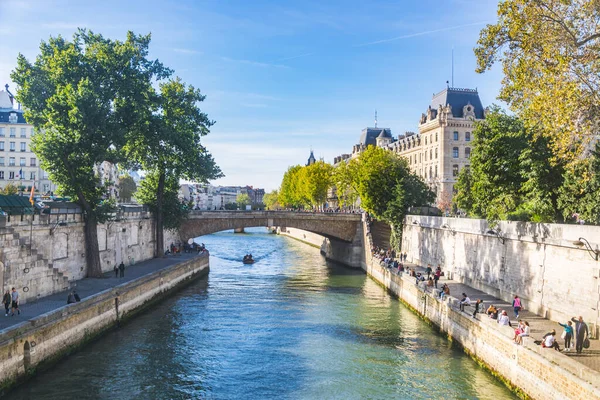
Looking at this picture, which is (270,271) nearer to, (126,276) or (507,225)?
(126,276)

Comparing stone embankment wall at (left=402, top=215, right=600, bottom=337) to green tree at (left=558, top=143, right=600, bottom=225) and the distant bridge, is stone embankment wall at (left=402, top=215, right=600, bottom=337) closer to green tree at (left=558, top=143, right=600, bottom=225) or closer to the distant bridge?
green tree at (left=558, top=143, right=600, bottom=225)

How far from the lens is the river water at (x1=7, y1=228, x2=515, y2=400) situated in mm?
23859

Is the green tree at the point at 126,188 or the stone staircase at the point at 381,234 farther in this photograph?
the green tree at the point at 126,188

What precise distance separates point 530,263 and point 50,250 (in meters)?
30.3

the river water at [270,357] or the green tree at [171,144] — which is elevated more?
the green tree at [171,144]

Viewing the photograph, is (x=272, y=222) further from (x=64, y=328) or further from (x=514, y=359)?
(x=514, y=359)

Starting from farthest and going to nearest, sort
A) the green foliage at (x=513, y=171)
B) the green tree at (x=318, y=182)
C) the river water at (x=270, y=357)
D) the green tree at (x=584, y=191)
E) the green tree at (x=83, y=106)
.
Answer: the green tree at (x=318, y=182) → the green tree at (x=83, y=106) → the green foliage at (x=513, y=171) → the green tree at (x=584, y=191) → the river water at (x=270, y=357)

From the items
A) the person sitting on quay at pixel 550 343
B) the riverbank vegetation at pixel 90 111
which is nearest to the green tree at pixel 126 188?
the riverbank vegetation at pixel 90 111

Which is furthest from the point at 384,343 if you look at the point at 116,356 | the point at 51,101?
the point at 51,101

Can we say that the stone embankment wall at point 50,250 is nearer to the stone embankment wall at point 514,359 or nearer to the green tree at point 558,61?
the stone embankment wall at point 514,359

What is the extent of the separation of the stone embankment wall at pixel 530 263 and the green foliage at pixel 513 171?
1.93 metres

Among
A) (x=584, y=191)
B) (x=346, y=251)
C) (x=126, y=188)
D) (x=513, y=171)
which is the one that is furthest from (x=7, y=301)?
(x=126, y=188)

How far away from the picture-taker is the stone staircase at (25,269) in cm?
2955

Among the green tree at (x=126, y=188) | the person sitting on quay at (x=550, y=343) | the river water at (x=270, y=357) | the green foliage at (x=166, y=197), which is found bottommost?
the river water at (x=270, y=357)
